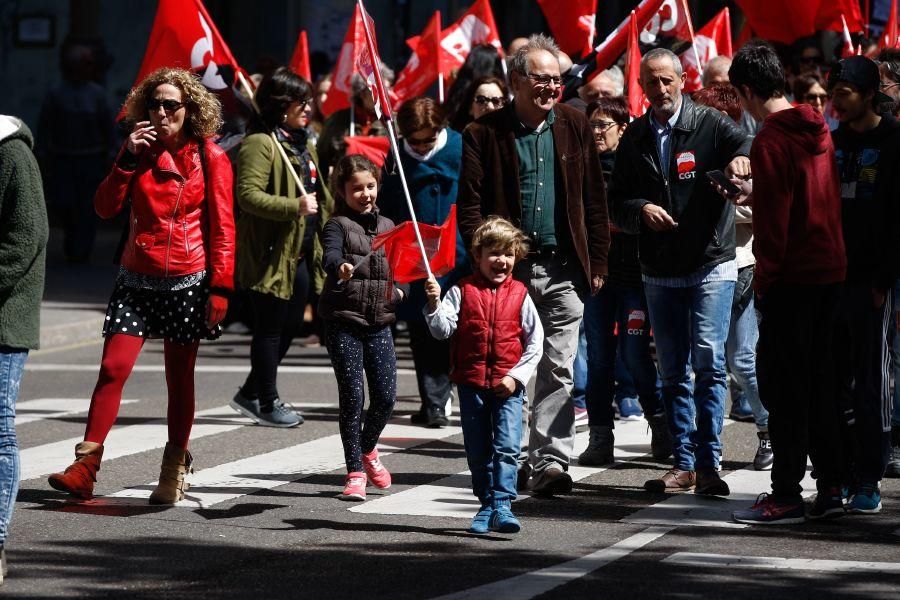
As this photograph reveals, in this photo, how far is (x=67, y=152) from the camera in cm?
2002

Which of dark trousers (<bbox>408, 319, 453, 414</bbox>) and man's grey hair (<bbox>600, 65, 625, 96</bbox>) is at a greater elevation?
man's grey hair (<bbox>600, 65, 625, 96</bbox>)

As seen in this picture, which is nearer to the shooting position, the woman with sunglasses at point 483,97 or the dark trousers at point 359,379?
the dark trousers at point 359,379

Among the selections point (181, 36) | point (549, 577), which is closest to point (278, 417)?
point (181, 36)

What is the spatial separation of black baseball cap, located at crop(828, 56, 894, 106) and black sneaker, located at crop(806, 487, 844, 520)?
1752mm

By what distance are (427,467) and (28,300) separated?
9.87ft

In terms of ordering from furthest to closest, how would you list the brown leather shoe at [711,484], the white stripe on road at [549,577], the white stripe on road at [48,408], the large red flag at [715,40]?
the large red flag at [715,40] < the white stripe on road at [48,408] < the brown leather shoe at [711,484] < the white stripe on road at [549,577]

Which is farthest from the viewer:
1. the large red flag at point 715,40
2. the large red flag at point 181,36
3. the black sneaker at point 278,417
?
the large red flag at point 715,40

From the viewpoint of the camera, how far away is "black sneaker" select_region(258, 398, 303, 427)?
34.1 feet

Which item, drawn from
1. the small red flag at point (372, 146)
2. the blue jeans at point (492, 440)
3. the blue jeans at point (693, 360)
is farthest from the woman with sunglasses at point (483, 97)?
the blue jeans at point (492, 440)

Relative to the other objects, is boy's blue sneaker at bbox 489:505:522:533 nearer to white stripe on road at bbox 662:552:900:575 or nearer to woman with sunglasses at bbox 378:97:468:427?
white stripe on road at bbox 662:552:900:575

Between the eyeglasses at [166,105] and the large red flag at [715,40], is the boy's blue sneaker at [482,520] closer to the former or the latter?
the eyeglasses at [166,105]

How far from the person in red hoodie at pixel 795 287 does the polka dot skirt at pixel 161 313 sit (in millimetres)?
2530

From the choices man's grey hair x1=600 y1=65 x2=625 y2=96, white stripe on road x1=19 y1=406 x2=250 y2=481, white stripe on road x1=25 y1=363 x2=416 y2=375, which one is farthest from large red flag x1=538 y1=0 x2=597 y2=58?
white stripe on road x1=19 y1=406 x2=250 y2=481

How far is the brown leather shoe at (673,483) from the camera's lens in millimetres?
8258
